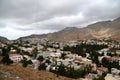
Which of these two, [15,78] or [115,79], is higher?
[15,78]

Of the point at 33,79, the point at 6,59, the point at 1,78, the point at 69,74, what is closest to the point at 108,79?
the point at 69,74

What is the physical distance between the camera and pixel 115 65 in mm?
99562

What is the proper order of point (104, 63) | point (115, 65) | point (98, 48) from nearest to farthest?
1. point (115, 65)
2. point (104, 63)
3. point (98, 48)

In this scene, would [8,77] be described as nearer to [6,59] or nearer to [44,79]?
[44,79]

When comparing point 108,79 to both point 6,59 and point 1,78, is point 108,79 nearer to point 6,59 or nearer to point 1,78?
point 6,59

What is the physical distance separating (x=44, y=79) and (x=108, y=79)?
130 feet

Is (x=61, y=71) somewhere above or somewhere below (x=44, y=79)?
below

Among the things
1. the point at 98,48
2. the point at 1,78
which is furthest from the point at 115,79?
the point at 98,48

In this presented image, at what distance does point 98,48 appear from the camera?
18250 cm

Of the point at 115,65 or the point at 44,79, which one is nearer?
the point at 44,79

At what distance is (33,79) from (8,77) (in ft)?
10.6

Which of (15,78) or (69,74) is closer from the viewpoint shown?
(15,78)

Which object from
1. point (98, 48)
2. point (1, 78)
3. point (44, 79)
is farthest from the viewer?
point (98, 48)

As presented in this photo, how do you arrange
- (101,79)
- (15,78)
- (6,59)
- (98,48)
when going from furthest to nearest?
(98,48) → (101,79) → (6,59) → (15,78)
